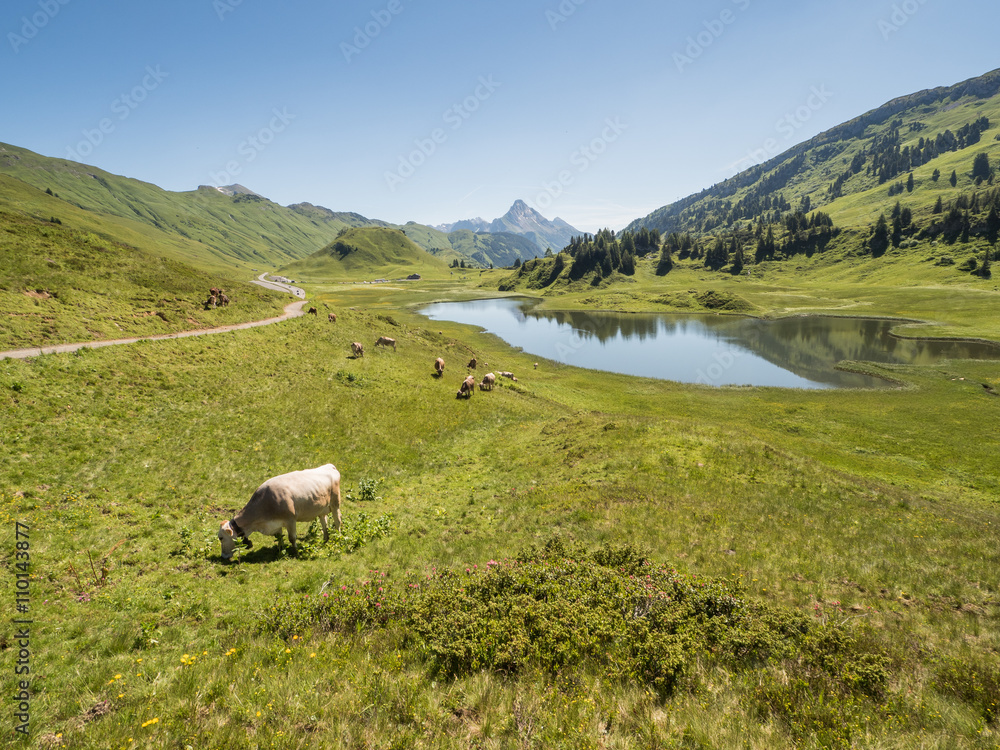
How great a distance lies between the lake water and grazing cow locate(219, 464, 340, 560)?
207ft

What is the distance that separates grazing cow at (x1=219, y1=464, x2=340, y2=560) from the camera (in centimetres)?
1405

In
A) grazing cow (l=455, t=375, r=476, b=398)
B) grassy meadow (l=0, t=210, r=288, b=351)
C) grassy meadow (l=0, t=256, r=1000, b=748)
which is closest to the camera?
grassy meadow (l=0, t=256, r=1000, b=748)

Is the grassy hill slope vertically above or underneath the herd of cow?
above

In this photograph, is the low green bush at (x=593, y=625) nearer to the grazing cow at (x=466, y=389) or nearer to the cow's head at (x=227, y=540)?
the cow's head at (x=227, y=540)

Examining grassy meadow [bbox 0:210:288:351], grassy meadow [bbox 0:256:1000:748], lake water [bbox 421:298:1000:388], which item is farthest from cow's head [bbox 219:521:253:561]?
lake water [bbox 421:298:1000:388]

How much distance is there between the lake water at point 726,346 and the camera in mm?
68062

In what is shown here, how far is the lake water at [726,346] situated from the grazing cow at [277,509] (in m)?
63.2

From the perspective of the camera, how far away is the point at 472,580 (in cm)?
1187

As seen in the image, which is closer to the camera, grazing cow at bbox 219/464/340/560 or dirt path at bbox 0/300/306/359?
grazing cow at bbox 219/464/340/560

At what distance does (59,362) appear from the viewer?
24938mm

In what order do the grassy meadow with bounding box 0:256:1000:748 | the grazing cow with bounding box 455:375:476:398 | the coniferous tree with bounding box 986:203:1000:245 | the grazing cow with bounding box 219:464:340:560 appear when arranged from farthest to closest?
1. the coniferous tree with bounding box 986:203:1000:245
2. the grazing cow with bounding box 455:375:476:398
3. the grazing cow with bounding box 219:464:340:560
4. the grassy meadow with bounding box 0:256:1000:748

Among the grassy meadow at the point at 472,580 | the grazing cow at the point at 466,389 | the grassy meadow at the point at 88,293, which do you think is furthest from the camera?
the grazing cow at the point at 466,389

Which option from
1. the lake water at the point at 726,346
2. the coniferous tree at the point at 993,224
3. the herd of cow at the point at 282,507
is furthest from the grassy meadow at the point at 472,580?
the coniferous tree at the point at 993,224

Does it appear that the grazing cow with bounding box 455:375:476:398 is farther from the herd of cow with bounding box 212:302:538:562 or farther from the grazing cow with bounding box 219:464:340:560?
the grazing cow with bounding box 219:464:340:560
